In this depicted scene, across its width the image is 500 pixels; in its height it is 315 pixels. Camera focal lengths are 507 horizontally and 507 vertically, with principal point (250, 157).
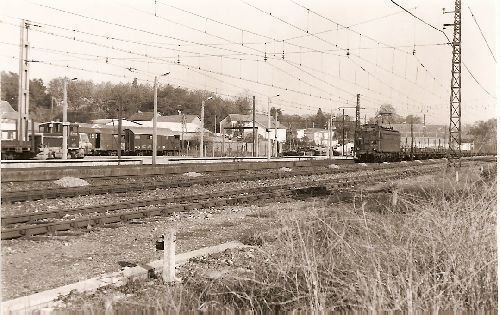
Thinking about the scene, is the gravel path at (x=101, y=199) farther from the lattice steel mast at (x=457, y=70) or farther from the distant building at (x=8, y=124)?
the distant building at (x=8, y=124)

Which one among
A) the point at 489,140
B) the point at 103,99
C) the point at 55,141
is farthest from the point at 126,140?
the point at 489,140

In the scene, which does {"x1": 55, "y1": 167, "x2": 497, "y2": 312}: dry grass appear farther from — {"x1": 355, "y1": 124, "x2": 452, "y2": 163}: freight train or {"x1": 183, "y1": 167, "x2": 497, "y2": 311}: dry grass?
{"x1": 355, "y1": 124, "x2": 452, "y2": 163}: freight train

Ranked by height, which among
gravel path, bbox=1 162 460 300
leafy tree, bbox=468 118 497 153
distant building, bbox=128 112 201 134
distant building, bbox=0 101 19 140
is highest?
distant building, bbox=128 112 201 134

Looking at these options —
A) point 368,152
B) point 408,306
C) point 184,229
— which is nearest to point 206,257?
point 184,229

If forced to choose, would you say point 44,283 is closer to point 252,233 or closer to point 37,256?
point 37,256

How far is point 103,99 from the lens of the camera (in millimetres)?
74250

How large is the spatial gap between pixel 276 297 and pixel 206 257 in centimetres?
307

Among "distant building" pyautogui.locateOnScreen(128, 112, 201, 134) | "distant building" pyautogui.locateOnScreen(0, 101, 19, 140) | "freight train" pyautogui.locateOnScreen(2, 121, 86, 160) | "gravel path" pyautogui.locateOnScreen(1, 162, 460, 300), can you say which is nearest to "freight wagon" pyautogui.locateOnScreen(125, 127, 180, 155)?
"freight train" pyautogui.locateOnScreen(2, 121, 86, 160)

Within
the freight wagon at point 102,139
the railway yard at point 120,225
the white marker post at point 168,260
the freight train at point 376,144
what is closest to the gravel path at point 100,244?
the railway yard at point 120,225

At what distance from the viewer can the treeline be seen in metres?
60.3

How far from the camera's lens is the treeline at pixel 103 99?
2375 inches

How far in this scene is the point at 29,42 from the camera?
93.4ft

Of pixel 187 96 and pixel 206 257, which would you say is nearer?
pixel 206 257

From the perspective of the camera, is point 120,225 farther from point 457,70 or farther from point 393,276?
point 457,70
